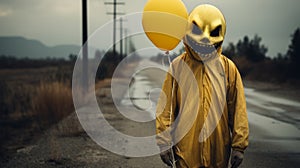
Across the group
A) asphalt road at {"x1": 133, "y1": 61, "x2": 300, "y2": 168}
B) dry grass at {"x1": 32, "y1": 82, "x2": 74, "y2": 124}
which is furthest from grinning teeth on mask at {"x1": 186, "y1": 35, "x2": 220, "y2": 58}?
dry grass at {"x1": 32, "y1": 82, "x2": 74, "y2": 124}

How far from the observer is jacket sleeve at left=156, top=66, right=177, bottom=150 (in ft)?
8.36

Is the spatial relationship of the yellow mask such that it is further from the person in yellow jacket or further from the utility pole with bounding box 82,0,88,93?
the utility pole with bounding box 82,0,88,93

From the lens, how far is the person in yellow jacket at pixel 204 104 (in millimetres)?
2410

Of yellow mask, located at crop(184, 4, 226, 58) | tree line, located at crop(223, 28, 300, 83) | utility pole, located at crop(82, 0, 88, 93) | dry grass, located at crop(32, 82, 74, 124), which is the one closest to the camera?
yellow mask, located at crop(184, 4, 226, 58)

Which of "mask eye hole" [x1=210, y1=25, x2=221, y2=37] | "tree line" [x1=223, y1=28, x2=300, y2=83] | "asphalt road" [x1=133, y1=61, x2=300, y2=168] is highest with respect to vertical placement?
"mask eye hole" [x1=210, y1=25, x2=221, y2=37]

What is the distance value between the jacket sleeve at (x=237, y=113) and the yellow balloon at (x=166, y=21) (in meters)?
0.44

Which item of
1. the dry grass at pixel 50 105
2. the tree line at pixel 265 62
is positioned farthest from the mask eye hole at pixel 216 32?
the tree line at pixel 265 62

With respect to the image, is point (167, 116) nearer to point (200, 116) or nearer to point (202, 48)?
point (200, 116)

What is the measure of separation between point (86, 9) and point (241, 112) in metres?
13.8

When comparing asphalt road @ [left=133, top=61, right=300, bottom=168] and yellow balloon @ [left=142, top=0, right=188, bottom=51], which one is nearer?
yellow balloon @ [left=142, top=0, right=188, bottom=51]

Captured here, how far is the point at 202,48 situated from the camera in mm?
2395

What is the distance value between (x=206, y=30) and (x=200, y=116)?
21.5 inches

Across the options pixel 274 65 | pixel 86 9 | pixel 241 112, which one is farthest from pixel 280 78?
pixel 241 112

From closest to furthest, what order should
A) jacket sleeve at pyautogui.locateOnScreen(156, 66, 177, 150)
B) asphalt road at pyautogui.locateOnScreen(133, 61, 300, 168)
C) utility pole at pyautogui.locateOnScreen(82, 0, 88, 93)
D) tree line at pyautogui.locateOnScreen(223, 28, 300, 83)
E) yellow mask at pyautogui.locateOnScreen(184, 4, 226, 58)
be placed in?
1. yellow mask at pyautogui.locateOnScreen(184, 4, 226, 58)
2. jacket sleeve at pyautogui.locateOnScreen(156, 66, 177, 150)
3. asphalt road at pyautogui.locateOnScreen(133, 61, 300, 168)
4. utility pole at pyautogui.locateOnScreen(82, 0, 88, 93)
5. tree line at pyautogui.locateOnScreen(223, 28, 300, 83)
